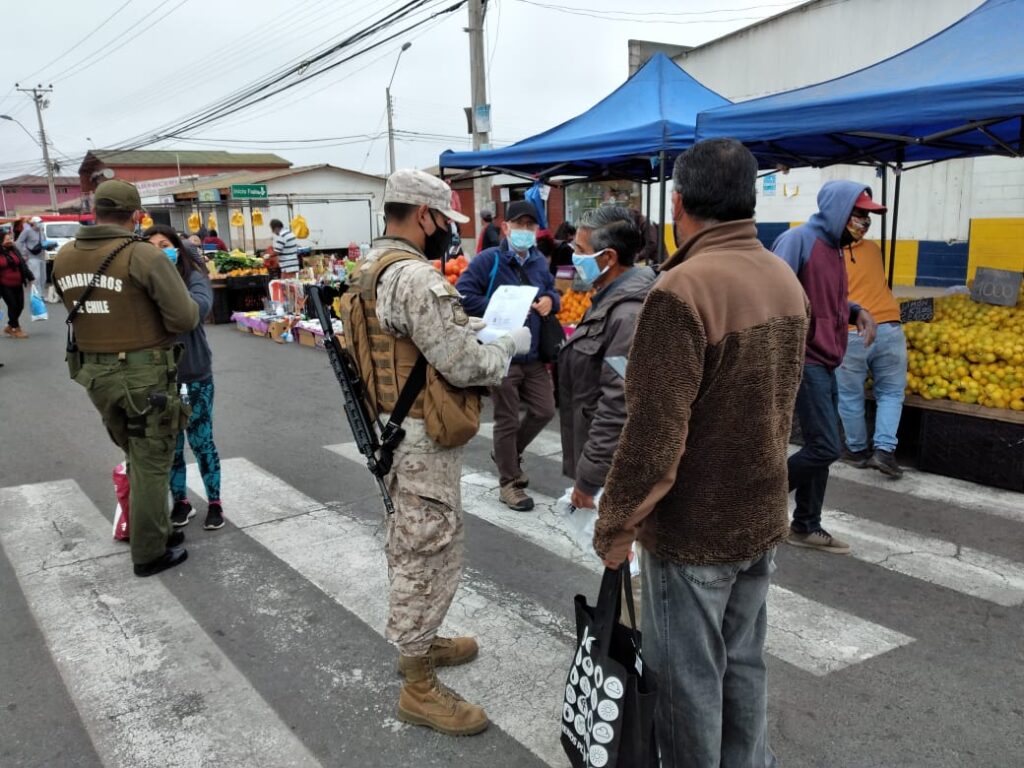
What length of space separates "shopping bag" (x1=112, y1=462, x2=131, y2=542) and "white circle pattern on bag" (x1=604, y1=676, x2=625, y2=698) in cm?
367

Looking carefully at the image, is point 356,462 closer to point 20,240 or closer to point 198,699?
point 198,699

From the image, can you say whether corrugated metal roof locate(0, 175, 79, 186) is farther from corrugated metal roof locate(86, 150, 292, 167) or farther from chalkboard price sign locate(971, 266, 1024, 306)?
chalkboard price sign locate(971, 266, 1024, 306)

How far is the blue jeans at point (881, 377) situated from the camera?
5.96 meters

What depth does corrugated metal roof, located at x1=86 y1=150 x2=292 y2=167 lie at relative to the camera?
60.9 meters

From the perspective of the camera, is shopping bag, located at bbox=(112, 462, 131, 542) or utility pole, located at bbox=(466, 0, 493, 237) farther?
utility pole, located at bbox=(466, 0, 493, 237)

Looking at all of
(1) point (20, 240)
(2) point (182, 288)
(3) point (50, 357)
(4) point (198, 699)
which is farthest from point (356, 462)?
(1) point (20, 240)

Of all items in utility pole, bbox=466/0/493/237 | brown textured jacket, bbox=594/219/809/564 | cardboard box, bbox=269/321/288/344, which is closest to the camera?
brown textured jacket, bbox=594/219/809/564

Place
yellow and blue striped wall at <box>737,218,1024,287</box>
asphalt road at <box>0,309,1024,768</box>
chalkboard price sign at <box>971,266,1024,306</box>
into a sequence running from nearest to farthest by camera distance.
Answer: asphalt road at <box>0,309,1024,768</box> → chalkboard price sign at <box>971,266,1024,306</box> → yellow and blue striped wall at <box>737,218,1024,287</box>

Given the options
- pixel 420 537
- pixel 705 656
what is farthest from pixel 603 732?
pixel 420 537

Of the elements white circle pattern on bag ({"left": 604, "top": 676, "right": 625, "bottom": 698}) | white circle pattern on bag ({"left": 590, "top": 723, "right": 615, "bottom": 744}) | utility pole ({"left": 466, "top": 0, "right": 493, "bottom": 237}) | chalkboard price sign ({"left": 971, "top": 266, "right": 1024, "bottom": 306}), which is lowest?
white circle pattern on bag ({"left": 590, "top": 723, "right": 615, "bottom": 744})

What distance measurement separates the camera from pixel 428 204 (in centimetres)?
287

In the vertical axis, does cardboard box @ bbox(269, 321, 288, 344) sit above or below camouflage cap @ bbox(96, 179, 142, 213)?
below

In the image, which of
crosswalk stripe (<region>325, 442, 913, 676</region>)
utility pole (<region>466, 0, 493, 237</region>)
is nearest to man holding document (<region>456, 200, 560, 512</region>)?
crosswalk stripe (<region>325, 442, 913, 676</region>)

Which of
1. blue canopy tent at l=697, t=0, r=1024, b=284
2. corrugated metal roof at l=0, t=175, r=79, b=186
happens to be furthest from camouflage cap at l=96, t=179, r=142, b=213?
corrugated metal roof at l=0, t=175, r=79, b=186
